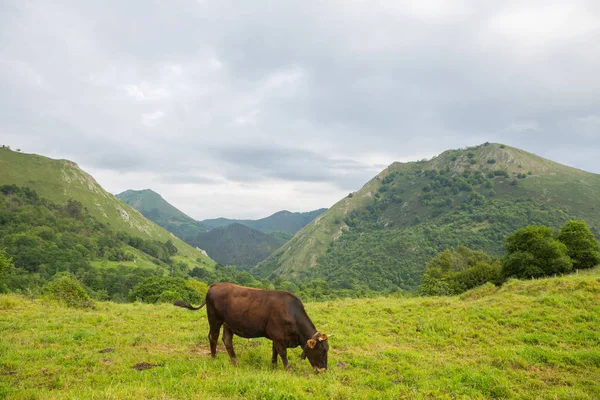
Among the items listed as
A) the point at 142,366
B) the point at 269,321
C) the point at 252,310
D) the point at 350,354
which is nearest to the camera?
the point at 142,366

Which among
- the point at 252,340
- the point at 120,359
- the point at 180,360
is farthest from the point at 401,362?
the point at 120,359

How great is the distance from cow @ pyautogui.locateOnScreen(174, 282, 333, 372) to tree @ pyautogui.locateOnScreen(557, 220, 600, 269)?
1690 inches

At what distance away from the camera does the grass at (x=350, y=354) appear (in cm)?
765

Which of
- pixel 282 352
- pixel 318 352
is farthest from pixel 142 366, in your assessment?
pixel 318 352

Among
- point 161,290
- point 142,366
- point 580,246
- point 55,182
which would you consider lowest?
point 161,290

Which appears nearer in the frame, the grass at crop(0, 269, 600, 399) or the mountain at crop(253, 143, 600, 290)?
the grass at crop(0, 269, 600, 399)

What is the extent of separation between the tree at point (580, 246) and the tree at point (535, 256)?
66.7 inches

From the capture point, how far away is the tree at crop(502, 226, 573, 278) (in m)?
35.2

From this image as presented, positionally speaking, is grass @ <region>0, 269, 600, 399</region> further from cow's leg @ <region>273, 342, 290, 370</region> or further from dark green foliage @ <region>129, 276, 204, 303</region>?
dark green foliage @ <region>129, 276, 204, 303</region>

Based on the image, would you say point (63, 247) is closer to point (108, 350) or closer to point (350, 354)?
point (108, 350)

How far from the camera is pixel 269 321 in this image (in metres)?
10.0

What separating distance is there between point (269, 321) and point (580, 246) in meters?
45.7

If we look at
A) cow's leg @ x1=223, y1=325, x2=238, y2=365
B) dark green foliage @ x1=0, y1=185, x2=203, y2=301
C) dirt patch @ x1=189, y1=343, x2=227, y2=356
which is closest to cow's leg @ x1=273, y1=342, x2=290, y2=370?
cow's leg @ x1=223, y1=325, x2=238, y2=365

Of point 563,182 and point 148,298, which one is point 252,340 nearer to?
point 148,298
